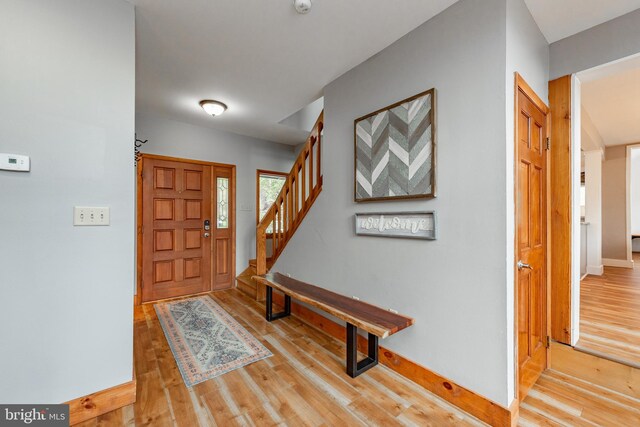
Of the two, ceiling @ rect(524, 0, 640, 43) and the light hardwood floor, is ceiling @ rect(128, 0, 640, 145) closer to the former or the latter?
ceiling @ rect(524, 0, 640, 43)

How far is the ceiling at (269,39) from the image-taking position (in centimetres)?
173

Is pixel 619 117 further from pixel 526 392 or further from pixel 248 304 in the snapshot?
pixel 248 304

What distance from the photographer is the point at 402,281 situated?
1.99m

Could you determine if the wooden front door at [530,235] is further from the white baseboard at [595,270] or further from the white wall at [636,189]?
the white wall at [636,189]

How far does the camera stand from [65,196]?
1518 millimetres

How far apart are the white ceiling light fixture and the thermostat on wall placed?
1.80 metres

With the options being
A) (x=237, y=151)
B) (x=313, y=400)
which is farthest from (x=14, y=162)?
(x=237, y=151)

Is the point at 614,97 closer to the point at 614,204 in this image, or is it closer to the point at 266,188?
the point at 614,204

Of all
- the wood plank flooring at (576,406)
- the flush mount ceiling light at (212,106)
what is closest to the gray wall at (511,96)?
the wood plank flooring at (576,406)

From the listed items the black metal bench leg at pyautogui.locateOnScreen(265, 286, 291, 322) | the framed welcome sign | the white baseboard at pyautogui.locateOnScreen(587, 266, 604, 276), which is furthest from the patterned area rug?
the white baseboard at pyautogui.locateOnScreen(587, 266, 604, 276)

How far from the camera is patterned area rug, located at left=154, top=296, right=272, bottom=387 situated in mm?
2080

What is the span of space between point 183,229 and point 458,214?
12.2 feet

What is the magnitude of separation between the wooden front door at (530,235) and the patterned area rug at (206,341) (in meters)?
1.91

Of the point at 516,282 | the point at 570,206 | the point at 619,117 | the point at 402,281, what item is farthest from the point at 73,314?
the point at 619,117
